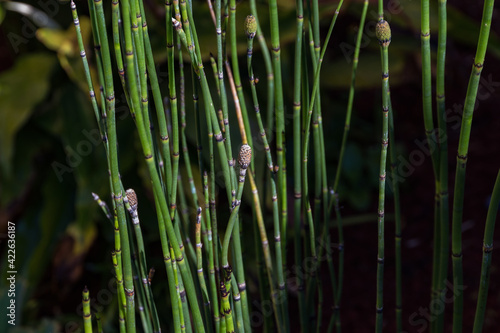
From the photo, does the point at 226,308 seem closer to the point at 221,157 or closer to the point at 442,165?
the point at 221,157

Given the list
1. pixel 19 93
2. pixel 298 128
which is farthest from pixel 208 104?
pixel 19 93

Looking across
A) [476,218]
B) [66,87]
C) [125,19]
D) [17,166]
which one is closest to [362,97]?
[476,218]

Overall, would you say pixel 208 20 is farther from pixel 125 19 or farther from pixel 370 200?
pixel 125 19

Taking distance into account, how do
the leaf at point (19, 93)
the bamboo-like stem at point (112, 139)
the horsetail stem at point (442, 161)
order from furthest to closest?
the leaf at point (19, 93) < the horsetail stem at point (442, 161) < the bamboo-like stem at point (112, 139)

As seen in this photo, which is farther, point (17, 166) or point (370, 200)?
point (370, 200)

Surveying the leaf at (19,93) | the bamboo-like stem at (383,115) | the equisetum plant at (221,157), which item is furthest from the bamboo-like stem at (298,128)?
the leaf at (19,93)

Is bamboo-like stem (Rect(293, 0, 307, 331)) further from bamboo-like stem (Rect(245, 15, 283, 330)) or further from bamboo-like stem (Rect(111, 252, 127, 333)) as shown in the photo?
bamboo-like stem (Rect(111, 252, 127, 333))

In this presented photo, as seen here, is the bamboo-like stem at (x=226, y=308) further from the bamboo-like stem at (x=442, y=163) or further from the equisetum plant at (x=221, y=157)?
the bamboo-like stem at (x=442, y=163)

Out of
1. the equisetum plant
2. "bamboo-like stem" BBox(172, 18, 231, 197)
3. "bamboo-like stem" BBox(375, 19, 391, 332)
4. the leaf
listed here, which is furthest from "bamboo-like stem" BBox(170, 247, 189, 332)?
the leaf
